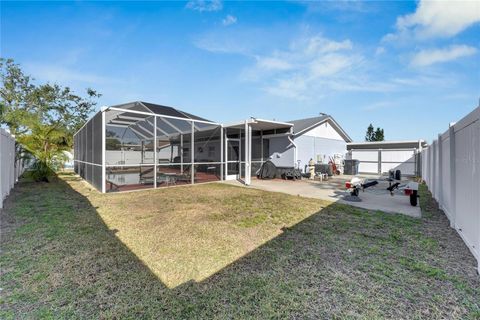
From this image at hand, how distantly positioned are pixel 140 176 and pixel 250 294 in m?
8.47

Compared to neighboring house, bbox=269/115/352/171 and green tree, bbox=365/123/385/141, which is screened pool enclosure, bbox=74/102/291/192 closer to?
neighboring house, bbox=269/115/352/171

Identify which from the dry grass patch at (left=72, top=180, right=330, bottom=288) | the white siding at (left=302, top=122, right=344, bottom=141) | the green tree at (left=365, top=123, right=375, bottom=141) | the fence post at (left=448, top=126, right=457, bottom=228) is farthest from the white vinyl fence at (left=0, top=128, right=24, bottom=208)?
the green tree at (left=365, top=123, right=375, bottom=141)

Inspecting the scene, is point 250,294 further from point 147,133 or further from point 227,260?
point 147,133

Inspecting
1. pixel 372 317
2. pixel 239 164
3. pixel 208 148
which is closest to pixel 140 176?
pixel 208 148

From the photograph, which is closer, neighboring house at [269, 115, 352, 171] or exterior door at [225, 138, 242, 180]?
exterior door at [225, 138, 242, 180]

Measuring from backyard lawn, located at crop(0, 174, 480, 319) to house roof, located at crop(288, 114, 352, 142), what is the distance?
908 centimetres

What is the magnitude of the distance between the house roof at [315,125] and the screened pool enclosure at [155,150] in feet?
5.87

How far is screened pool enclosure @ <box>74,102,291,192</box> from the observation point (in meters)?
8.83

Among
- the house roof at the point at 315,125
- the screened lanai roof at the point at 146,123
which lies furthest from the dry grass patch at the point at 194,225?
the house roof at the point at 315,125

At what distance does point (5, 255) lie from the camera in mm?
3170

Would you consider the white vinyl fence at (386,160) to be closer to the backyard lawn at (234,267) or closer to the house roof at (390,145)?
the house roof at (390,145)

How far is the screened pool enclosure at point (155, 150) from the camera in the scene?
348 inches

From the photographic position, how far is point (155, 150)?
943 centimetres

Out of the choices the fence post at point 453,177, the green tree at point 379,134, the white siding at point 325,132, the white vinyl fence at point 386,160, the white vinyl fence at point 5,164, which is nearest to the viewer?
the fence post at point 453,177
